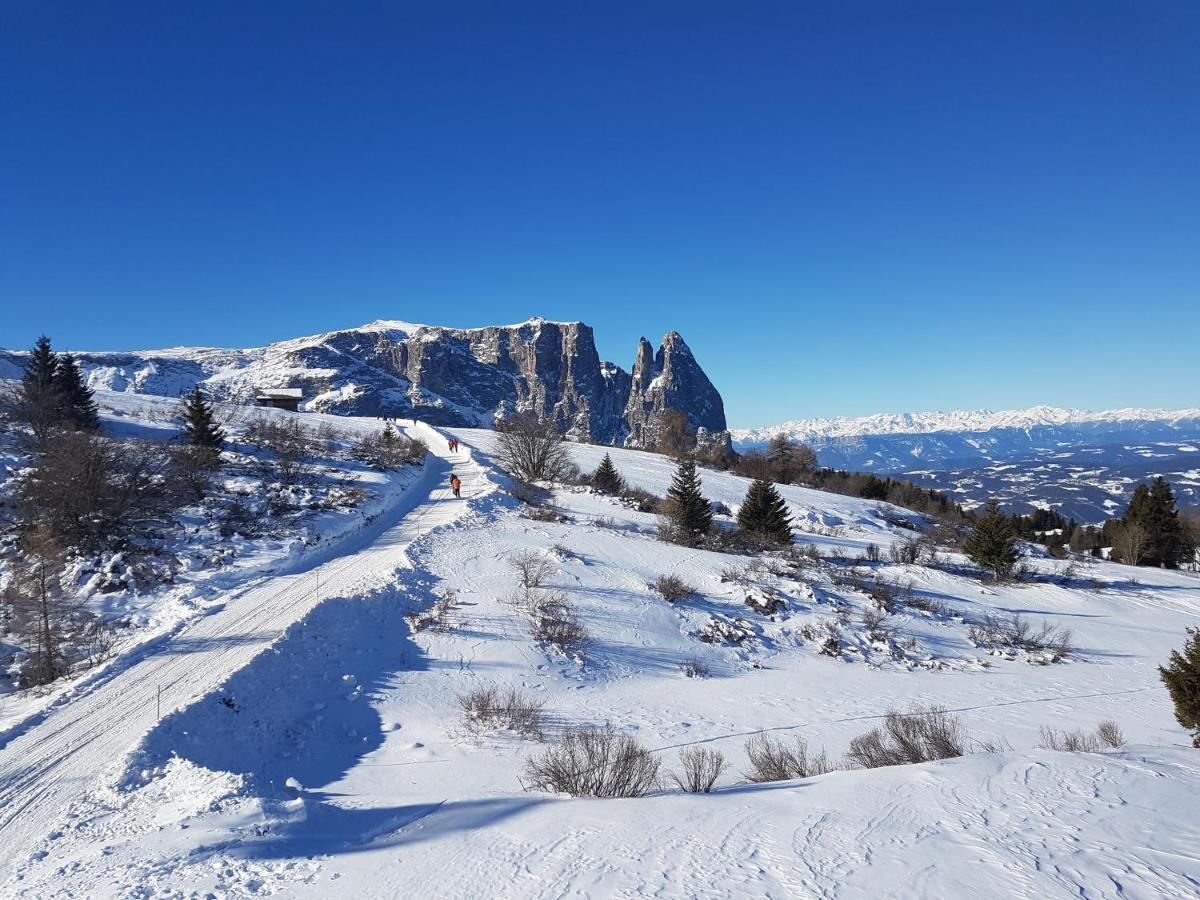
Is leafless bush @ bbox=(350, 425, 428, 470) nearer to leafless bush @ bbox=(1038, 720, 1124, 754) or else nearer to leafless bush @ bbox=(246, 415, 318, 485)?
leafless bush @ bbox=(246, 415, 318, 485)

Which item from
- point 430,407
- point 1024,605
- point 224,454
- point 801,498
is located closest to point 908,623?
point 1024,605

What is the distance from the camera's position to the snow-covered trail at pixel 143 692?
714 centimetres

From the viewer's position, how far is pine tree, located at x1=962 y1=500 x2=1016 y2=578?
89.1 ft

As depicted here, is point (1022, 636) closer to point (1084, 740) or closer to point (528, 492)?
point (1084, 740)

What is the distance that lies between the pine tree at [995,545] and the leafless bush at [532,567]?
2242 cm

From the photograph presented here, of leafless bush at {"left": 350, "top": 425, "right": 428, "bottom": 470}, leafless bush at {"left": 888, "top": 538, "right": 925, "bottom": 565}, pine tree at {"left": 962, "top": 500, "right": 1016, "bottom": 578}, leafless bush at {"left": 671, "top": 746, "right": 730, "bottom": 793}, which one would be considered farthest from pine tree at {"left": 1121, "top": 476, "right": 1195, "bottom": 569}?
leafless bush at {"left": 350, "top": 425, "right": 428, "bottom": 470}

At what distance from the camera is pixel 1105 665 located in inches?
703

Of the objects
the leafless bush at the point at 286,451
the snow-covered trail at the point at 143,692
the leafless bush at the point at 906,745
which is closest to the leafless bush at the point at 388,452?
the leafless bush at the point at 286,451

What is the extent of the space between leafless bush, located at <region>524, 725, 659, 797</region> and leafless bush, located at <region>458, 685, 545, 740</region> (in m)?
2.49

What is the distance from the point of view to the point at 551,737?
10430 mm

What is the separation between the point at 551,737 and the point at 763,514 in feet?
68.7

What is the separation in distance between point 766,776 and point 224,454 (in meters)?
30.3

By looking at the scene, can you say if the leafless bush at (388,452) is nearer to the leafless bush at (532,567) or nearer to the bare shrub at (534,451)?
the bare shrub at (534,451)

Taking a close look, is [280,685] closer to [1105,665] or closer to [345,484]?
[345,484]
